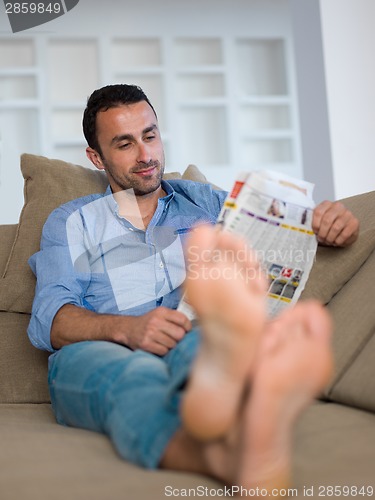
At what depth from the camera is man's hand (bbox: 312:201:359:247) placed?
1.64m

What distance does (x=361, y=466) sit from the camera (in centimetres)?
105

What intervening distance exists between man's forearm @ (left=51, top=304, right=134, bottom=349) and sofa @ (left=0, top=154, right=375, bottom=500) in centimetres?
19

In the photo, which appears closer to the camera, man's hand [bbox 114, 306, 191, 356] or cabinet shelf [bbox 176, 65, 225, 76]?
man's hand [bbox 114, 306, 191, 356]

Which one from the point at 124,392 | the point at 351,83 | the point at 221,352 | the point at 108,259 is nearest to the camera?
the point at 221,352

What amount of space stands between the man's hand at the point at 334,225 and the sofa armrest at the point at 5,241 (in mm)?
888

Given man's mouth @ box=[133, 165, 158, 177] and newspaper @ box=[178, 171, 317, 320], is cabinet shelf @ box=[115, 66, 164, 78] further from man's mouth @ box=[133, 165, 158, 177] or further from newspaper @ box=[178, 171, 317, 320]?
newspaper @ box=[178, 171, 317, 320]

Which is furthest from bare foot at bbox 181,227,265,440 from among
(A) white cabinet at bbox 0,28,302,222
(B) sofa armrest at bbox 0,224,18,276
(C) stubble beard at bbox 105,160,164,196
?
(A) white cabinet at bbox 0,28,302,222

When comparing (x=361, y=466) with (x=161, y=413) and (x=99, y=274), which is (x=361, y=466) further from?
(x=99, y=274)

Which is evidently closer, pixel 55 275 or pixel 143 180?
pixel 55 275

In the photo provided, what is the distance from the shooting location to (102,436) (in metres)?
1.34

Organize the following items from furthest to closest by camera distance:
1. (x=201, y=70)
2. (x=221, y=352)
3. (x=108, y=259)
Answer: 1. (x=201, y=70)
2. (x=108, y=259)
3. (x=221, y=352)

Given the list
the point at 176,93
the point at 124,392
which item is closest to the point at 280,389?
the point at 124,392

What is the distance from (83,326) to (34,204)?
605 millimetres

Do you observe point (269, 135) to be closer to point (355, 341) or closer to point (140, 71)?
point (140, 71)
